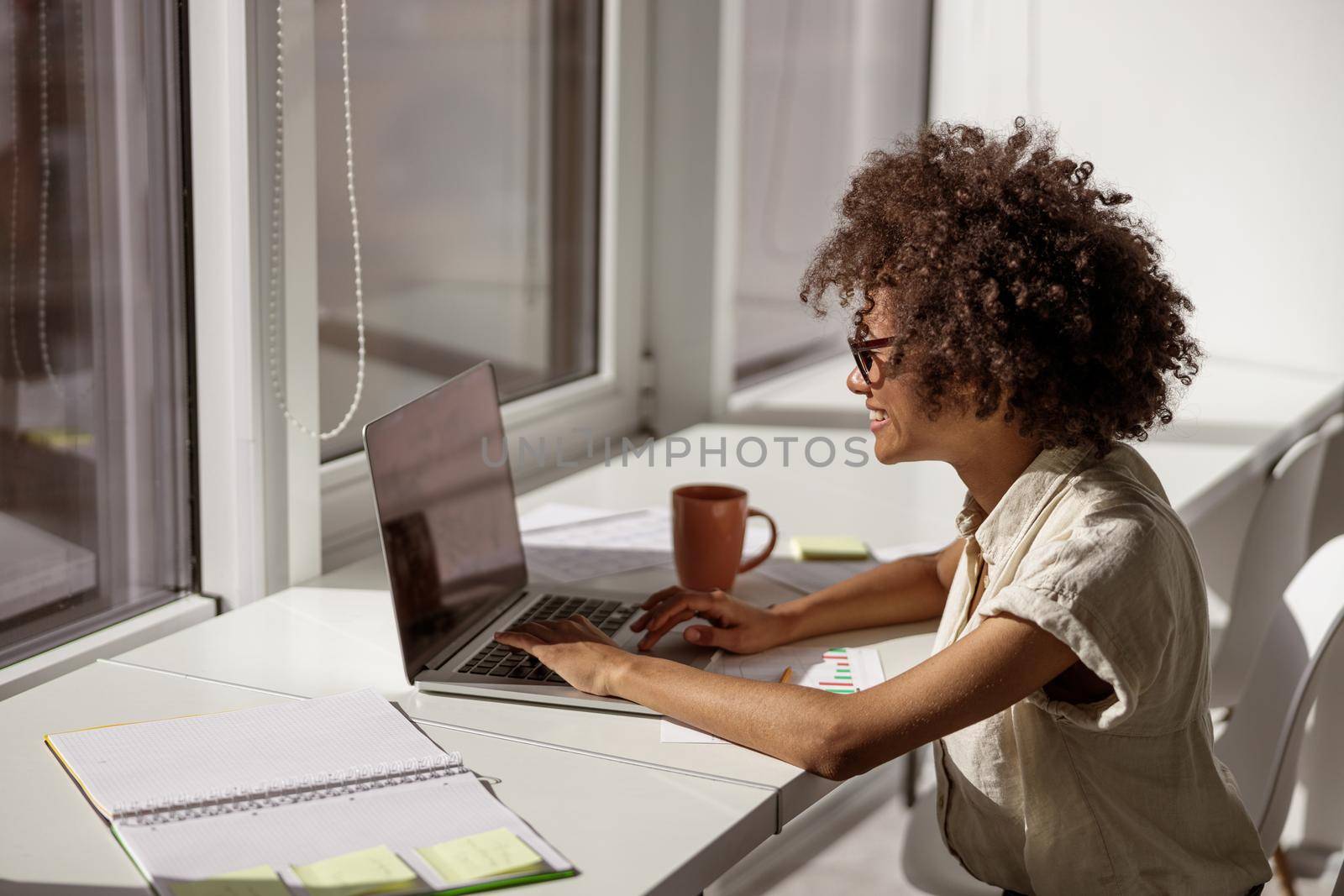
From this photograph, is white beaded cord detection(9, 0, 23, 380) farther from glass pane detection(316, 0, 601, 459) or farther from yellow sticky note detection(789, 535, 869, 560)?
yellow sticky note detection(789, 535, 869, 560)

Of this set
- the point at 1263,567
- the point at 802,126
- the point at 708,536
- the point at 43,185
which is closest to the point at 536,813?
the point at 708,536

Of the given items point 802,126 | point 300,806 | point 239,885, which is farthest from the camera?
point 802,126

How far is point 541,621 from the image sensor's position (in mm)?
1421

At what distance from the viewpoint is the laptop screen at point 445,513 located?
1.23 metres

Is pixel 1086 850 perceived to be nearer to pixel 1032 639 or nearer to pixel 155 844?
pixel 1032 639

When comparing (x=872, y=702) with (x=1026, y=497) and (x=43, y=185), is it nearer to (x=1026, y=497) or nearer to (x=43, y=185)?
(x=1026, y=497)

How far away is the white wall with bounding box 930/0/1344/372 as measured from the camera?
2.84 metres

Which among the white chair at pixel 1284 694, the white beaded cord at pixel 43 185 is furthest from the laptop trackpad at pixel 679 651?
the white beaded cord at pixel 43 185

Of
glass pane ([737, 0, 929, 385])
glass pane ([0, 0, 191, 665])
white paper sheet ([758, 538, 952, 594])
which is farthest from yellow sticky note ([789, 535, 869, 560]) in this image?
glass pane ([737, 0, 929, 385])

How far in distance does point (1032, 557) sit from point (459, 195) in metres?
1.39

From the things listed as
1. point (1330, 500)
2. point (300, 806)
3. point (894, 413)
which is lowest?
point (1330, 500)

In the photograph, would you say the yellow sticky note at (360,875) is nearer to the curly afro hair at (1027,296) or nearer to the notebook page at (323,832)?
the notebook page at (323,832)

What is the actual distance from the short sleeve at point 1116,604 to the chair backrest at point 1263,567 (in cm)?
106

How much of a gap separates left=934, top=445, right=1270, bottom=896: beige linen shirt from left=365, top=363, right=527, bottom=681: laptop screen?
20.2 inches
